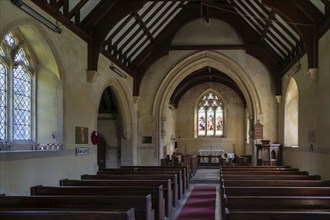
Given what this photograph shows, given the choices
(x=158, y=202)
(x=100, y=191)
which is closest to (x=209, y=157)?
(x=158, y=202)

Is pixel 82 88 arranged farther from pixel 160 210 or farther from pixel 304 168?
pixel 304 168

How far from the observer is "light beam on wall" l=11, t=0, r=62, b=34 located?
6.03m

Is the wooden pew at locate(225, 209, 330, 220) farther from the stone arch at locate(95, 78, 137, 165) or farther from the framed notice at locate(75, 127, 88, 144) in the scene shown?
the stone arch at locate(95, 78, 137, 165)

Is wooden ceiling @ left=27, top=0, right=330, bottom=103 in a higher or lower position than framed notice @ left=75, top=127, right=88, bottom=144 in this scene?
higher

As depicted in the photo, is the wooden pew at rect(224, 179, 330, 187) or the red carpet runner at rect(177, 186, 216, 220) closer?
the wooden pew at rect(224, 179, 330, 187)

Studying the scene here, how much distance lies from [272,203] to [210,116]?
1964 centimetres

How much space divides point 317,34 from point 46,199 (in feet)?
22.5

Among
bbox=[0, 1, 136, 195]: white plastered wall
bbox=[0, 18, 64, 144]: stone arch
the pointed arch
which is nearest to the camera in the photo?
bbox=[0, 1, 136, 195]: white plastered wall

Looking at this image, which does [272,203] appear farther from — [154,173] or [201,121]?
[201,121]

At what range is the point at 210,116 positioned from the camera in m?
24.5

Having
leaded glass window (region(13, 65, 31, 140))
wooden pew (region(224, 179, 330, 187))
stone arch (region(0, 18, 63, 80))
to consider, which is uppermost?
stone arch (region(0, 18, 63, 80))

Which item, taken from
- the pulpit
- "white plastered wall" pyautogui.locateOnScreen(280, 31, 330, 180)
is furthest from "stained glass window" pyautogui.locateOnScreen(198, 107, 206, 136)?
"white plastered wall" pyautogui.locateOnScreen(280, 31, 330, 180)

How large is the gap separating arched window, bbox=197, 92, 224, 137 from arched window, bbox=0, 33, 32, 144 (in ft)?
57.3

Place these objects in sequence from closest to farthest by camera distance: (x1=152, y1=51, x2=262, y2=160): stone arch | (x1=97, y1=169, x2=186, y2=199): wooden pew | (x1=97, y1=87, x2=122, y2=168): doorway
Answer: (x1=97, y1=169, x2=186, y2=199): wooden pew → (x1=152, y1=51, x2=262, y2=160): stone arch → (x1=97, y1=87, x2=122, y2=168): doorway
